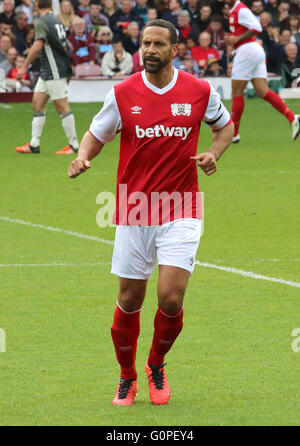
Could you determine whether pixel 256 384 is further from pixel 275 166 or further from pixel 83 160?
pixel 275 166

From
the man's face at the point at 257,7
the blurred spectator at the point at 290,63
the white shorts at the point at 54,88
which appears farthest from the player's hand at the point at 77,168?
the man's face at the point at 257,7

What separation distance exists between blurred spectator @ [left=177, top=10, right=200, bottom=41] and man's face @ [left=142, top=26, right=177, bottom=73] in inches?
868

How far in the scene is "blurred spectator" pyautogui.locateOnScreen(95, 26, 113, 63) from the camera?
2686cm

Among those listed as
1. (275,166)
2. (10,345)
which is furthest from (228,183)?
(10,345)

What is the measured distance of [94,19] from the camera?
27750 millimetres

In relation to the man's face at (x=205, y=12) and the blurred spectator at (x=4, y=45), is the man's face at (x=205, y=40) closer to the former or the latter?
the man's face at (x=205, y=12)

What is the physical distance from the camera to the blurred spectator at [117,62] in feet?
85.4

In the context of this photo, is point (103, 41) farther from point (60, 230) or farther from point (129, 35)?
point (60, 230)

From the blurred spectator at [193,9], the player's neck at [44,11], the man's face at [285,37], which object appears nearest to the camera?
the player's neck at [44,11]

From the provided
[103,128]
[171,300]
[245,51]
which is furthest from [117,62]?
[171,300]

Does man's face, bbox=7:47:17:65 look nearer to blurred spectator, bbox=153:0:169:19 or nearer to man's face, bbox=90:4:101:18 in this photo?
man's face, bbox=90:4:101:18

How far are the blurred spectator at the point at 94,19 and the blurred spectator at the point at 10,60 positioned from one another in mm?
2440

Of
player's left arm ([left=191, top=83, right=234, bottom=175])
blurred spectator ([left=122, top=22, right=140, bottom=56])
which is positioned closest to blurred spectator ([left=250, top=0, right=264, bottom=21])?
blurred spectator ([left=122, top=22, right=140, bottom=56])

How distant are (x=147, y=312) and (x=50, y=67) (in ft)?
30.6
